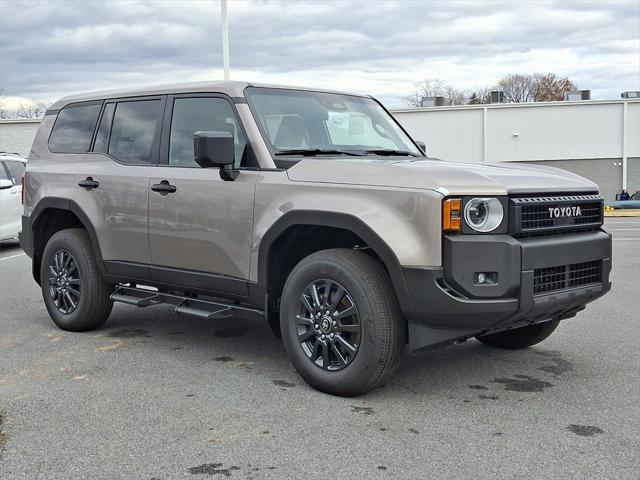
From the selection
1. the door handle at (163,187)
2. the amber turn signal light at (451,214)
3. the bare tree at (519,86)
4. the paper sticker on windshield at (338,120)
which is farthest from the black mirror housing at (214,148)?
the bare tree at (519,86)

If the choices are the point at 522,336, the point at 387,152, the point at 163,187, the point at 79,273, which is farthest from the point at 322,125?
the point at 79,273

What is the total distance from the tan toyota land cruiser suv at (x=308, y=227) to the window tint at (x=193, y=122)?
1 centimetres

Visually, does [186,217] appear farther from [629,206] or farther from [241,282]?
[629,206]

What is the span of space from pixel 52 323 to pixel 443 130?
110 feet

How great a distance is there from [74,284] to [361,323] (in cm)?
313

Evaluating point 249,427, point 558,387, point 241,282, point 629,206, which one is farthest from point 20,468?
point 629,206

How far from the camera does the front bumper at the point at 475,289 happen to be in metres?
4.20

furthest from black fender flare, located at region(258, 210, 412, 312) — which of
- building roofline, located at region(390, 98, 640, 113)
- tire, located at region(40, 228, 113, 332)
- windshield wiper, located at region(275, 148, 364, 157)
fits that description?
building roofline, located at region(390, 98, 640, 113)

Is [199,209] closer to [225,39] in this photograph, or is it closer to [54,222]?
[54,222]

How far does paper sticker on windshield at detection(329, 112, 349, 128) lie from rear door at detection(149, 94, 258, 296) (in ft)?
2.50

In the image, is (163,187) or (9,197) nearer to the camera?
(163,187)

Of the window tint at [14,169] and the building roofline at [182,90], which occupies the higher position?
the building roofline at [182,90]

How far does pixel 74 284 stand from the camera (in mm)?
6629

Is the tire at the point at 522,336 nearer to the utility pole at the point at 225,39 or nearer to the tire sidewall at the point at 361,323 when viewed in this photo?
the tire sidewall at the point at 361,323
